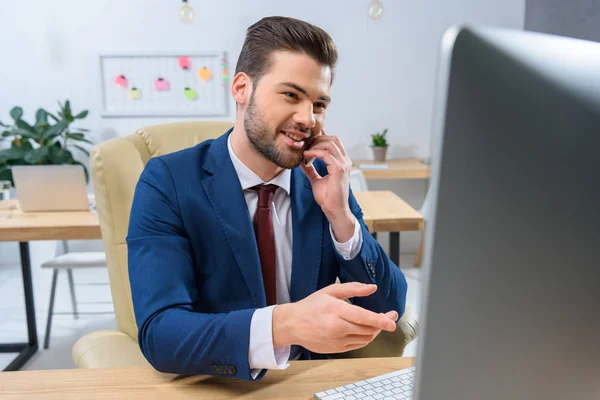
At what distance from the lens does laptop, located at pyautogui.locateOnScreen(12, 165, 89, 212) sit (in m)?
2.40

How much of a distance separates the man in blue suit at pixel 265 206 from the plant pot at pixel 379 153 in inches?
112

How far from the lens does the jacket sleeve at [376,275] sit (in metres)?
1.19

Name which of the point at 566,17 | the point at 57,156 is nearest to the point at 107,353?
the point at 57,156

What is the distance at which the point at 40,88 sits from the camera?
4.12m

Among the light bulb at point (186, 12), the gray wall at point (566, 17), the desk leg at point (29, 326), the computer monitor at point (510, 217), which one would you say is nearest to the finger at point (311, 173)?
the computer monitor at point (510, 217)

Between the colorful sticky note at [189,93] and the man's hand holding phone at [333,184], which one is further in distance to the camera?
the colorful sticky note at [189,93]

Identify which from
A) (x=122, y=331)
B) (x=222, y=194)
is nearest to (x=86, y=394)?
(x=222, y=194)

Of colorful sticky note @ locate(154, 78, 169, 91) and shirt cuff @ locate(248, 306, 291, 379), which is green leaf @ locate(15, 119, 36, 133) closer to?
colorful sticky note @ locate(154, 78, 169, 91)

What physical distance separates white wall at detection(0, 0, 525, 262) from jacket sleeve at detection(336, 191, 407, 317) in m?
3.16

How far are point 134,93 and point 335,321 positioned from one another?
379 cm

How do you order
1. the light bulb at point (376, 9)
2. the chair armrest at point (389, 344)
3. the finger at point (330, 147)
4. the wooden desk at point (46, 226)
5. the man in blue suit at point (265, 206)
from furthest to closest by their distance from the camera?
1. the light bulb at point (376, 9)
2. the wooden desk at point (46, 226)
3. the chair armrest at point (389, 344)
4. the finger at point (330, 147)
5. the man in blue suit at point (265, 206)

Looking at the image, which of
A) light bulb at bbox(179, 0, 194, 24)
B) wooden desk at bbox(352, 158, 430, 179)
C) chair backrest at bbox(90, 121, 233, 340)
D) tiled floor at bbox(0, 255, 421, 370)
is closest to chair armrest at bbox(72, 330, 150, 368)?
chair backrest at bbox(90, 121, 233, 340)

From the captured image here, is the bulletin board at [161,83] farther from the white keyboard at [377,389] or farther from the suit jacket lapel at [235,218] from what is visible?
the white keyboard at [377,389]

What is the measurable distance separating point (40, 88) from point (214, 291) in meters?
3.58
